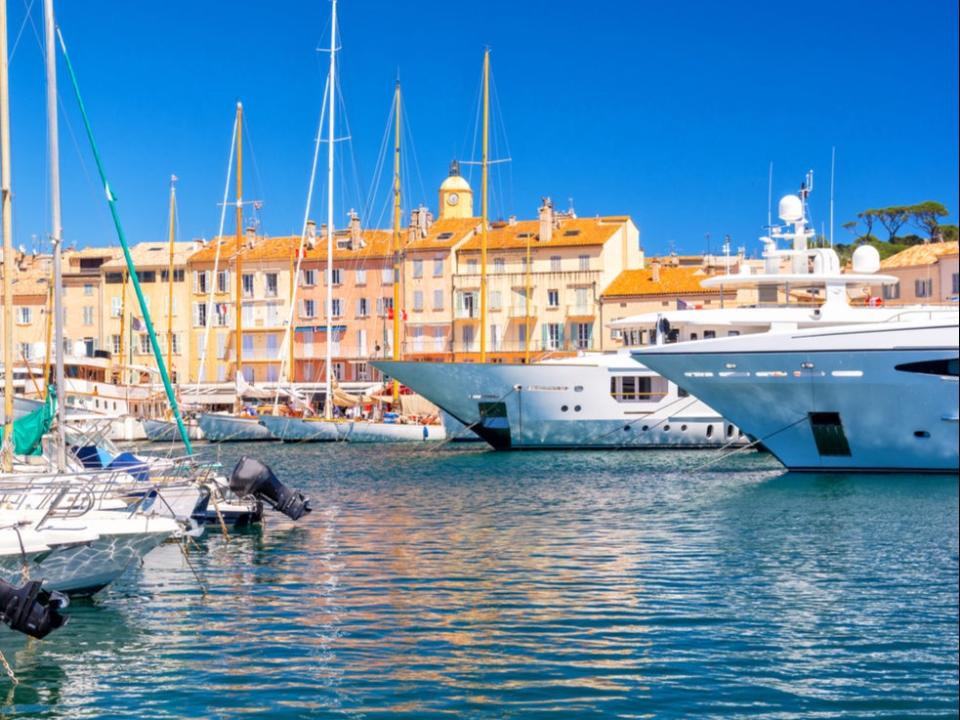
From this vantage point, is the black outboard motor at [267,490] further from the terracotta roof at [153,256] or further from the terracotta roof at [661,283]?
the terracotta roof at [153,256]

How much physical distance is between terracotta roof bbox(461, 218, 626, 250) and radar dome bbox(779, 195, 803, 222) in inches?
1486

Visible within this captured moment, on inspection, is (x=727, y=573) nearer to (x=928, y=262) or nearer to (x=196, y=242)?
(x=928, y=262)

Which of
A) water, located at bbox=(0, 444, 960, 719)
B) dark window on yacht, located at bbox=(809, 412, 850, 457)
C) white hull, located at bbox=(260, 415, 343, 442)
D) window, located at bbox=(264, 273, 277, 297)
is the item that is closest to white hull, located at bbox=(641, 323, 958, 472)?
dark window on yacht, located at bbox=(809, 412, 850, 457)

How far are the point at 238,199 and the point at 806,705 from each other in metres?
55.9

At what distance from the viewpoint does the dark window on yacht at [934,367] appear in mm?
34875

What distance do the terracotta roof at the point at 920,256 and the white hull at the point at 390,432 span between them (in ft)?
89.9

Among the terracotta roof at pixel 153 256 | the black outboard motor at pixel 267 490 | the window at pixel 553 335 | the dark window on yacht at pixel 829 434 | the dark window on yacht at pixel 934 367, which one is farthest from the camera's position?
the terracotta roof at pixel 153 256

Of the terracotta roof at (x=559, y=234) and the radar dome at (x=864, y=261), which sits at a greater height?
the terracotta roof at (x=559, y=234)

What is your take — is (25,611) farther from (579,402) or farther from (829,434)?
(579,402)

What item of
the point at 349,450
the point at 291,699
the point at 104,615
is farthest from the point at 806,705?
the point at 349,450

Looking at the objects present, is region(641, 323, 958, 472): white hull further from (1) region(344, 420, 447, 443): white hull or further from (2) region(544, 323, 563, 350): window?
(2) region(544, 323, 563, 350): window

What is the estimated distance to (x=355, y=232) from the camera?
88.5 m

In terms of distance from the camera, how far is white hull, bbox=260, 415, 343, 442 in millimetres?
62391

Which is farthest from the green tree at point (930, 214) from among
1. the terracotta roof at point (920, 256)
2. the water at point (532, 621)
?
the water at point (532, 621)
